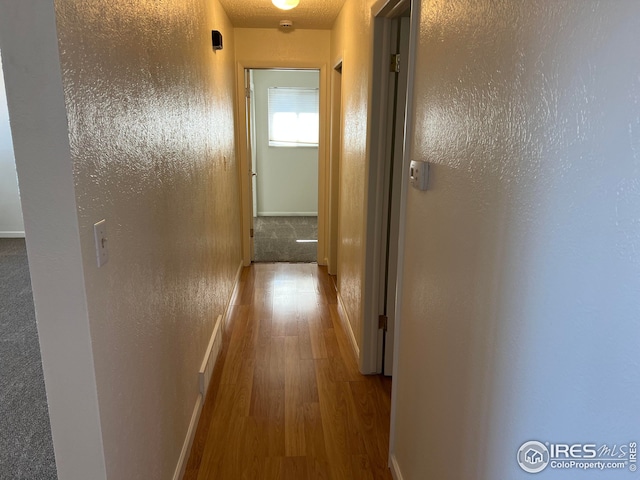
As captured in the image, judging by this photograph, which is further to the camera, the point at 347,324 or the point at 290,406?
the point at 347,324

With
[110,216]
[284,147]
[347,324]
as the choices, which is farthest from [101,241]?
[284,147]

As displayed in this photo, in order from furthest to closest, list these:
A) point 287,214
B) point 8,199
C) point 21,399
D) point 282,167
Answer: point 287,214
point 282,167
point 8,199
point 21,399

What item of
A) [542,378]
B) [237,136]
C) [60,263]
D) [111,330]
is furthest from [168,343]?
[237,136]

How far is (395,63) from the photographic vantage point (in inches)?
Answer: 94.0

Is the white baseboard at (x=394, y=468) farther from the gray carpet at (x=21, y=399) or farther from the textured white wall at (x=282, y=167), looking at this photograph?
the textured white wall at (x=282, y=167)

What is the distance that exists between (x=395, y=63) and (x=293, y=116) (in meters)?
4.95

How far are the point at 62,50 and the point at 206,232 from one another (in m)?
1.75

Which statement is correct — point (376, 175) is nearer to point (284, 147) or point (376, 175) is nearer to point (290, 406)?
point (290, 406)

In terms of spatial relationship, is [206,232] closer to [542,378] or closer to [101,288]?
[101,288]

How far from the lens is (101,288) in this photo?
1118 millimetres

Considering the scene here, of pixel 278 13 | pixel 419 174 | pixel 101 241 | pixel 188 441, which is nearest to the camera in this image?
pixel 101 241

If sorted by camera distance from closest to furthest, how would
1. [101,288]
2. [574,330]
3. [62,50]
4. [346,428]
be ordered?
[574,330]
[62,50]
[101,288]
[346,428]

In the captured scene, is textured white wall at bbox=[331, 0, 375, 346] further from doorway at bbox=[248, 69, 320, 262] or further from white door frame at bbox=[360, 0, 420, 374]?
doorway at bbox=[248, 69, 320, 262]

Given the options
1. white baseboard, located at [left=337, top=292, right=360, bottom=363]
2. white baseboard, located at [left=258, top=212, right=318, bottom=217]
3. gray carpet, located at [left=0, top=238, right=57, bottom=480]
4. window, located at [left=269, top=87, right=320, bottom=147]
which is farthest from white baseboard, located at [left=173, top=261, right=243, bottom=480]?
window, located at [left=269, top=87, right=320, bottom=147]
